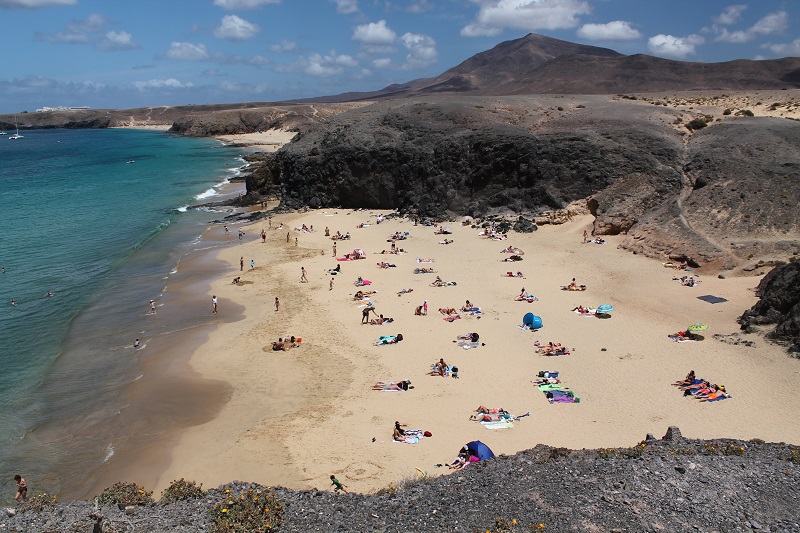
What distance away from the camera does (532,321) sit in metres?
22.1

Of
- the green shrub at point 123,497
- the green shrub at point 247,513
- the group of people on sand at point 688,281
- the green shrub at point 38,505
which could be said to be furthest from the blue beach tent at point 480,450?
the group of people on sand at point 688,281

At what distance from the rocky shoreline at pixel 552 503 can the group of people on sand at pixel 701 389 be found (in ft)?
17.4

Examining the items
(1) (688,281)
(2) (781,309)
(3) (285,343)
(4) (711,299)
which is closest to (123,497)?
(3) (285,343)

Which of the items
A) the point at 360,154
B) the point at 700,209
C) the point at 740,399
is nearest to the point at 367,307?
the point at 740,399

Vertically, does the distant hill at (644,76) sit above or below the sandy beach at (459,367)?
above

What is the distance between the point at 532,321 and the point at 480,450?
31.2 feet

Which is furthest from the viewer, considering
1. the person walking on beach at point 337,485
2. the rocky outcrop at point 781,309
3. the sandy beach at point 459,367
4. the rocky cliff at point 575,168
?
the rocky cliff at point 575,168

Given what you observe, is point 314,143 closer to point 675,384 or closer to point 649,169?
point 649,169

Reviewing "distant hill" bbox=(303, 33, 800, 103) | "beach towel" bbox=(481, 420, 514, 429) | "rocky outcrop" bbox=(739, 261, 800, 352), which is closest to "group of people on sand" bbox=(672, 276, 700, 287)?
"rocky outcrop" bbox=(739, 261, 800, 352)

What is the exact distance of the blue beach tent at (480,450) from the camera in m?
13.3

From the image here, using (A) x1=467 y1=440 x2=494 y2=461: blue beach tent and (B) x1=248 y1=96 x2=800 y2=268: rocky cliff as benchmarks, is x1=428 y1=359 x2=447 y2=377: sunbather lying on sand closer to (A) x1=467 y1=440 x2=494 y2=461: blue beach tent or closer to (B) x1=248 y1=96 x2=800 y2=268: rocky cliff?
(A) x1=467 y1=440 x2=494 y2=461: blue beach tent

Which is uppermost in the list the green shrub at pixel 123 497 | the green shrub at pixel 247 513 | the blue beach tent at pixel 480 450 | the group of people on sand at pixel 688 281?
the green shrub at pixel 247 513

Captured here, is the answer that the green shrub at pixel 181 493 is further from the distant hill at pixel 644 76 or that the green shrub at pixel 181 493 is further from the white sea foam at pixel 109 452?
the distant hill at pixel 644 76

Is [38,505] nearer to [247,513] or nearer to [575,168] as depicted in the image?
[247,513]
